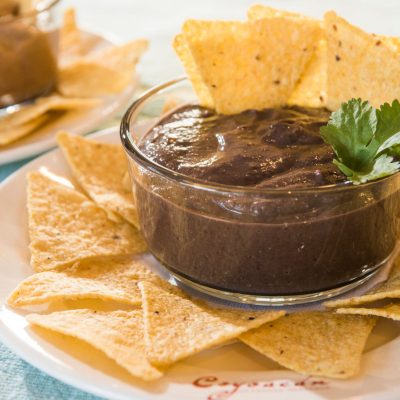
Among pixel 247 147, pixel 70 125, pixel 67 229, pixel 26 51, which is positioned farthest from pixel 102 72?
pixel 247 147

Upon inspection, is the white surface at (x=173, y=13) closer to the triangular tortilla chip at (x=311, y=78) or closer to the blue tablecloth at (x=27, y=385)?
the triangular tortilla chip at (x=311, y=78)

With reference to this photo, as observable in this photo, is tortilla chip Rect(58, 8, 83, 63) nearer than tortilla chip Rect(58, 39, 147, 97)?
No

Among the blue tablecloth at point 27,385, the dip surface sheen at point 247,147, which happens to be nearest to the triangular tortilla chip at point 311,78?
the dip surface sheen at point 247,147

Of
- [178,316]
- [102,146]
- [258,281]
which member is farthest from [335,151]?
[102,146]

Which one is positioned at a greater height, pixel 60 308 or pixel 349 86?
pixel 349 86

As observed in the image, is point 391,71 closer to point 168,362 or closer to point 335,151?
point 335,151

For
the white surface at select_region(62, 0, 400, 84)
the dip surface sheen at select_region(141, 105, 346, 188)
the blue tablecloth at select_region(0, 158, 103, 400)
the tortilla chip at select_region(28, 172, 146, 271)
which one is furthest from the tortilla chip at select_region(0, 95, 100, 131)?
the blue tablecloth at select_region(0, 158, 103, 400)

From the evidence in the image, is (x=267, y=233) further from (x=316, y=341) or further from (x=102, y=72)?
(x=102, y=72)

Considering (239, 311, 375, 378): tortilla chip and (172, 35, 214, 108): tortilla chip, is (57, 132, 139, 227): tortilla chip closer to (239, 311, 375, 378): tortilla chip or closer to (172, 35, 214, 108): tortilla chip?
(172, 35, 214, 108): tortilla chip
